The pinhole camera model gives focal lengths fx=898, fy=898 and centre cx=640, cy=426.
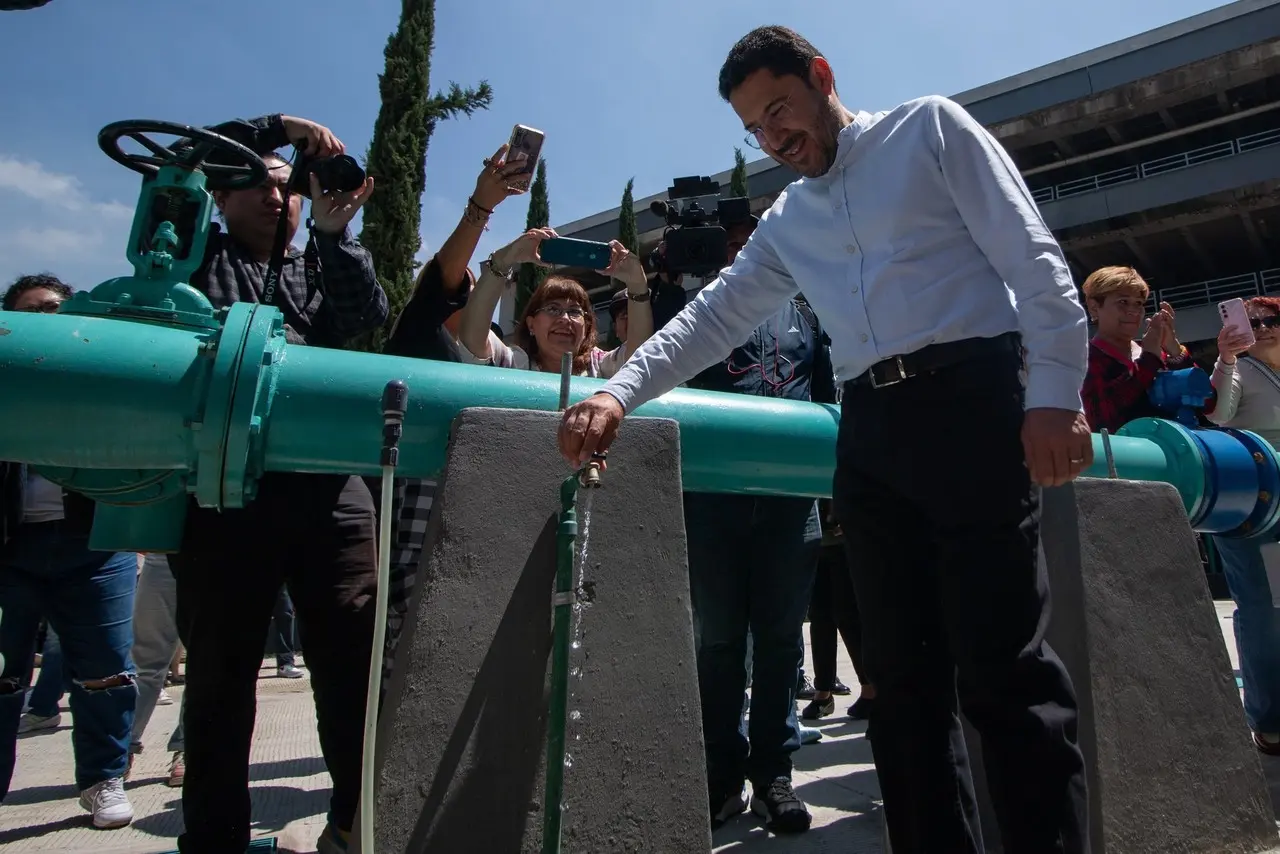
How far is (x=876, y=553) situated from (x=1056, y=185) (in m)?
22.9

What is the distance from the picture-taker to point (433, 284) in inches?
107

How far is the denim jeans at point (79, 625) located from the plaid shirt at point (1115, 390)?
373 cm

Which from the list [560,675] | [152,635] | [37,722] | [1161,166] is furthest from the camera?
[1161,166]

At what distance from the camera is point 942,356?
1812 millimetres

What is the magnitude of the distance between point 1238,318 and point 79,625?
4.79 m

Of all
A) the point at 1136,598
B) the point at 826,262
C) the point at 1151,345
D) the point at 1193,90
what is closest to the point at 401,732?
the point at 826,262

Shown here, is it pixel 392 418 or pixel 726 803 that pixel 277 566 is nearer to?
pixel 392 418

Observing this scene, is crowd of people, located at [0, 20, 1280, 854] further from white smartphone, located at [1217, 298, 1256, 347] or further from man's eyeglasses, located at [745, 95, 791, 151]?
white smartphone, located at [1217, 298, 1256, 347]

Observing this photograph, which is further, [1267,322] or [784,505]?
[1267,322]

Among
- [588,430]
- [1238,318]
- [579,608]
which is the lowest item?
[579,608]

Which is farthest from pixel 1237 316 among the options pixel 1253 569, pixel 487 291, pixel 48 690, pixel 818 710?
pixel 48 690

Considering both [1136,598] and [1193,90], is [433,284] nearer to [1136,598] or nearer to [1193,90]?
[1136,598]

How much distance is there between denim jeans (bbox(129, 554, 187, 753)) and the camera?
3.76 metres

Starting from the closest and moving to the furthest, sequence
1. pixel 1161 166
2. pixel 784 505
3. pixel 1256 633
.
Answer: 1. pixel 784 505
2. pixel 1256 633
3. pixel 1161 166
